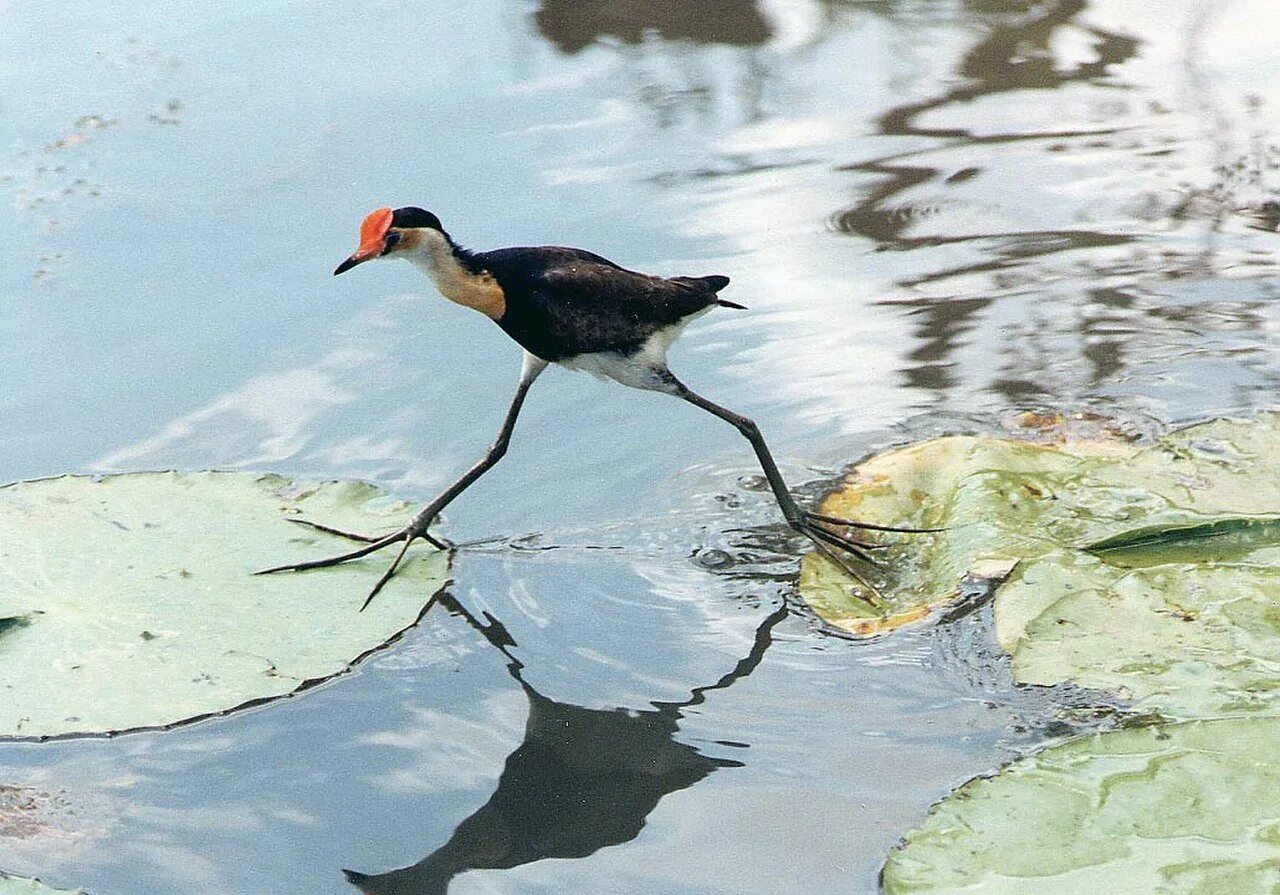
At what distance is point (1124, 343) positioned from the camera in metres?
4.38

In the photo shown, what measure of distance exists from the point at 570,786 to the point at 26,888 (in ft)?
3.08

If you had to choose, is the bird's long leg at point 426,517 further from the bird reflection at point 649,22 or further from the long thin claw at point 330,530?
the bird reflection at point 649,22

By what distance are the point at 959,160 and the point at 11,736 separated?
3637mm

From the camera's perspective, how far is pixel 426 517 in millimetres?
3578

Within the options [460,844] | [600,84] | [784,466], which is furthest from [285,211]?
[460,844]

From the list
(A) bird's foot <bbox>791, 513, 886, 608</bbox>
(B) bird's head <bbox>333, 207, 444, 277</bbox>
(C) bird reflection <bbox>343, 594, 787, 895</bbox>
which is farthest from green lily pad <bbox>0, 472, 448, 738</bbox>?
(A) bird's foot <bbox>791, 513, 886, 608</bbox>

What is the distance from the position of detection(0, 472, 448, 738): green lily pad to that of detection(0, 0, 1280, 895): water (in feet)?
0.34

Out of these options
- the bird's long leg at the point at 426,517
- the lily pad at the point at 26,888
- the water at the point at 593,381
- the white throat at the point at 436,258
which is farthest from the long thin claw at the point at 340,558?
the lily pad at the point at 26,888

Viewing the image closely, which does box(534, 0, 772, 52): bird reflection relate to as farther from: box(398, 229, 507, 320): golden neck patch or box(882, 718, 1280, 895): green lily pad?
box(882, 718, 1280, 895): green lily pad

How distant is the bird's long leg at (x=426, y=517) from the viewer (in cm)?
351

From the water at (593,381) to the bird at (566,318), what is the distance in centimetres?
16

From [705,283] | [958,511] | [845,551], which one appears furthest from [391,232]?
[958,511]

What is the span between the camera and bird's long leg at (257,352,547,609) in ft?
11.5

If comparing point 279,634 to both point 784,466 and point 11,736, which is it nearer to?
point 11,736
